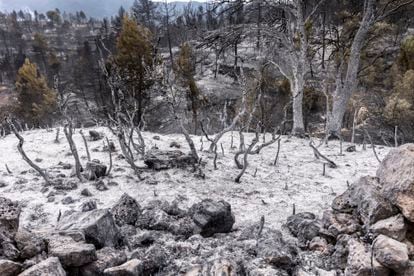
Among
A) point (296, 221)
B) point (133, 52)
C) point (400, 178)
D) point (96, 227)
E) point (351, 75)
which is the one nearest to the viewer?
point (400, 178)

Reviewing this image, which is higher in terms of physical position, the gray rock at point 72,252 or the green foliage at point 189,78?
the green foliage at point 189,78

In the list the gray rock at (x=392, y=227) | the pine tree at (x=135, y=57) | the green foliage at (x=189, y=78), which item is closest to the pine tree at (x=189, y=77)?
the green foliage at (x=189, y=78)

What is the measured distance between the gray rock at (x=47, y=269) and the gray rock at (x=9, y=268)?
0.52 ft

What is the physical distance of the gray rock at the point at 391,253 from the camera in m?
3.07

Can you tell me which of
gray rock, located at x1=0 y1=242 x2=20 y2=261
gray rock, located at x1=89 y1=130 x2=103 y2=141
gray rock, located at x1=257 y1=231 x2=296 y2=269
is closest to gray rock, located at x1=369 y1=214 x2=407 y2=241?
gray rock, located at x1=257 y1=231 x2=296 y2=269

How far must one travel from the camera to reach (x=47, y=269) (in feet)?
10.1

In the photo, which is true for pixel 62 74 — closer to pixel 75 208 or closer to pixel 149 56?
pixel 149 56

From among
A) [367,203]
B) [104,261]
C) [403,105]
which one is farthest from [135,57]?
[367,203]

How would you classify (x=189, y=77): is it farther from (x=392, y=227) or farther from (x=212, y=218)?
(x=392, y=227)

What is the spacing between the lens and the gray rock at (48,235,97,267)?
3.44m

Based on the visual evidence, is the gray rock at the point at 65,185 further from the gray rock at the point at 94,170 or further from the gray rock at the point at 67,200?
the gray rock at the point at 67,200

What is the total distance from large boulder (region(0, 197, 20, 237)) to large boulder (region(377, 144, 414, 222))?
3.94m

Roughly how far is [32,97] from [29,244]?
29.1 meters

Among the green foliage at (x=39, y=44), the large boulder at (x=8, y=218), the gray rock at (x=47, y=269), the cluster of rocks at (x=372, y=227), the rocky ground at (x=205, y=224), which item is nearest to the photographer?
the gray rock at (x=47, y=269)
